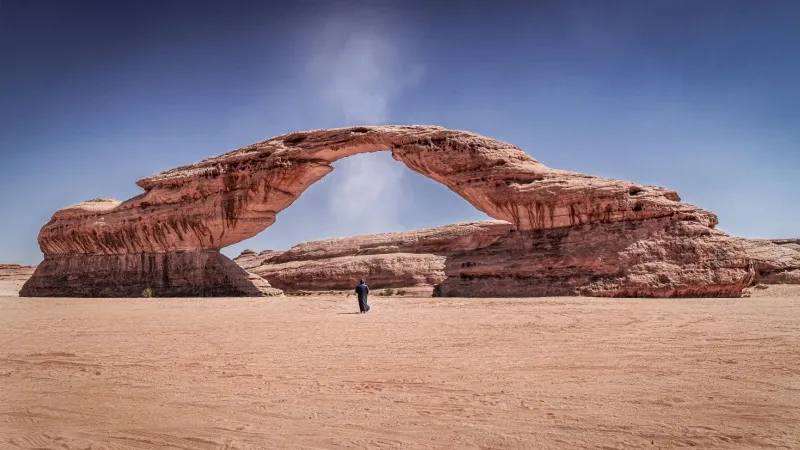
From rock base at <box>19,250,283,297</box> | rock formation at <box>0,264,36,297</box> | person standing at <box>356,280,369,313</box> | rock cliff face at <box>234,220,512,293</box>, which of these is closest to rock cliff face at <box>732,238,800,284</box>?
rock cliff face at <box>234,220,512,293</box>

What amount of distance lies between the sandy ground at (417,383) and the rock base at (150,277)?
13.8m

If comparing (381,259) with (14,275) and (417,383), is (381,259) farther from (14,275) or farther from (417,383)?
(14,275)

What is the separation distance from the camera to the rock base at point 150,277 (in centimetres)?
2571

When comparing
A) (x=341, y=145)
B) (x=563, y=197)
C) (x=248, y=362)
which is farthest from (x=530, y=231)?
(x=248, y=362)

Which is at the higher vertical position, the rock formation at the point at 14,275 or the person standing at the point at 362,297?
the rock formation at the point at 14,275

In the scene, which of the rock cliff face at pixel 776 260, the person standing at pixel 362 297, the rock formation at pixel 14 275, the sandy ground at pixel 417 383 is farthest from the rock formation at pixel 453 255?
the rock formation at pixel 14 275

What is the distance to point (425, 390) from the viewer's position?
5.98 m

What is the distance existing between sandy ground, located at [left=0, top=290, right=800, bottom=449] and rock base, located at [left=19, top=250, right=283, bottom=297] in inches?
545

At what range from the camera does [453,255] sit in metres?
22.5

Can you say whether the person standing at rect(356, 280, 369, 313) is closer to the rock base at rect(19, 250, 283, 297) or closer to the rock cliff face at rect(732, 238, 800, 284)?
the rock base at rect(19, 250, 283, 297)

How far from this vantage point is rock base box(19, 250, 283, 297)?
84.3 ft

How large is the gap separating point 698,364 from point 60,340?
11.7 metres

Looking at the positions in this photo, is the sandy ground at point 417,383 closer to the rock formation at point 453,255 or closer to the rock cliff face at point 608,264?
the rock cliff face at point 608,264

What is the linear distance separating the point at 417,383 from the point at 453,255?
16302mm
